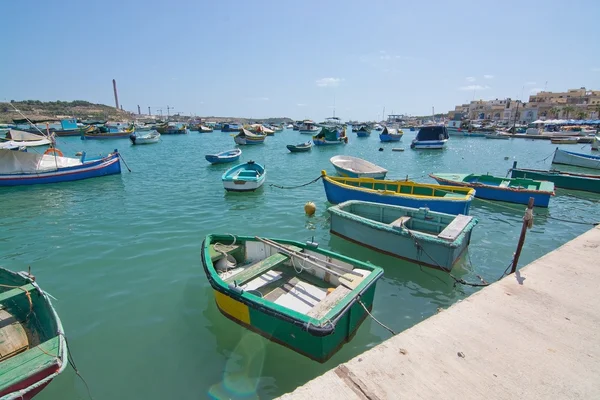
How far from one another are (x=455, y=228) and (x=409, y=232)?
1.27 meters

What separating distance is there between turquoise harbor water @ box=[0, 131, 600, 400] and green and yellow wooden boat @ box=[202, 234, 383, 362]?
59cm

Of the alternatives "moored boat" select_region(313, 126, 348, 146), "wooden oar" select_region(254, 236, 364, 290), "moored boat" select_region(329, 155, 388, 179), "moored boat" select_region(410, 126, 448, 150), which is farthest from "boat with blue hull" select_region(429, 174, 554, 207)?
"moored boat" select_region(313, 126, 348, 146)

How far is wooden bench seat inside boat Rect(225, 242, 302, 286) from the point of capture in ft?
19.9

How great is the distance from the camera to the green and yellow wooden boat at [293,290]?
15.6ft

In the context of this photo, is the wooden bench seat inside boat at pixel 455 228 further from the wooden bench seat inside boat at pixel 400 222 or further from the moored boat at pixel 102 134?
the moored boat at pixel 102 134

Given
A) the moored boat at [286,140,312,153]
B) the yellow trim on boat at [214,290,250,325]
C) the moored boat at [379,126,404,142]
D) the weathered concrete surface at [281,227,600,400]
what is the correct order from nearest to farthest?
the weathered concrete surface at [281,227,600,400] < the yellow trim on boat at [214,290,250,325] < the moored boat at [286,140,312,153] < the moored boat at [379,126,404,142]

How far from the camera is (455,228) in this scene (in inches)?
320

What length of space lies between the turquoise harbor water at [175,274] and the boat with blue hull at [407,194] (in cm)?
133

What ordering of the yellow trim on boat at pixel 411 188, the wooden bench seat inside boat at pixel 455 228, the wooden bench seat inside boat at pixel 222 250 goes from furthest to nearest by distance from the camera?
1. the yellow trim on boat at pixel 411 188
2. the wooden bench seat inside boat at pixel 455 228
3. the wooden bench seat inside boat at pixel 222 250

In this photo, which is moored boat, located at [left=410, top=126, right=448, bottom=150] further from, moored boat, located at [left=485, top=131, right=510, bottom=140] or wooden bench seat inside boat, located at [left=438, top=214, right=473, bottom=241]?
wooden bench seat inside boat, located at [left=438, top=214, right=473, bottom=241]

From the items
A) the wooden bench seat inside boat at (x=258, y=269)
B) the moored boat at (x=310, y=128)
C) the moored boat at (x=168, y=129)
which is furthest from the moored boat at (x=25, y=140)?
the moored boat at (x=310, y=128)

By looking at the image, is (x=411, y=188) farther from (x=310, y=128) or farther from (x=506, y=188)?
(x=310, y=128)

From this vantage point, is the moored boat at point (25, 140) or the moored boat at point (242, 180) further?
the moored boat at point (25, 140)

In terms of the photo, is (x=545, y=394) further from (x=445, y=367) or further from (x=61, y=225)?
(x=61, y=225)
